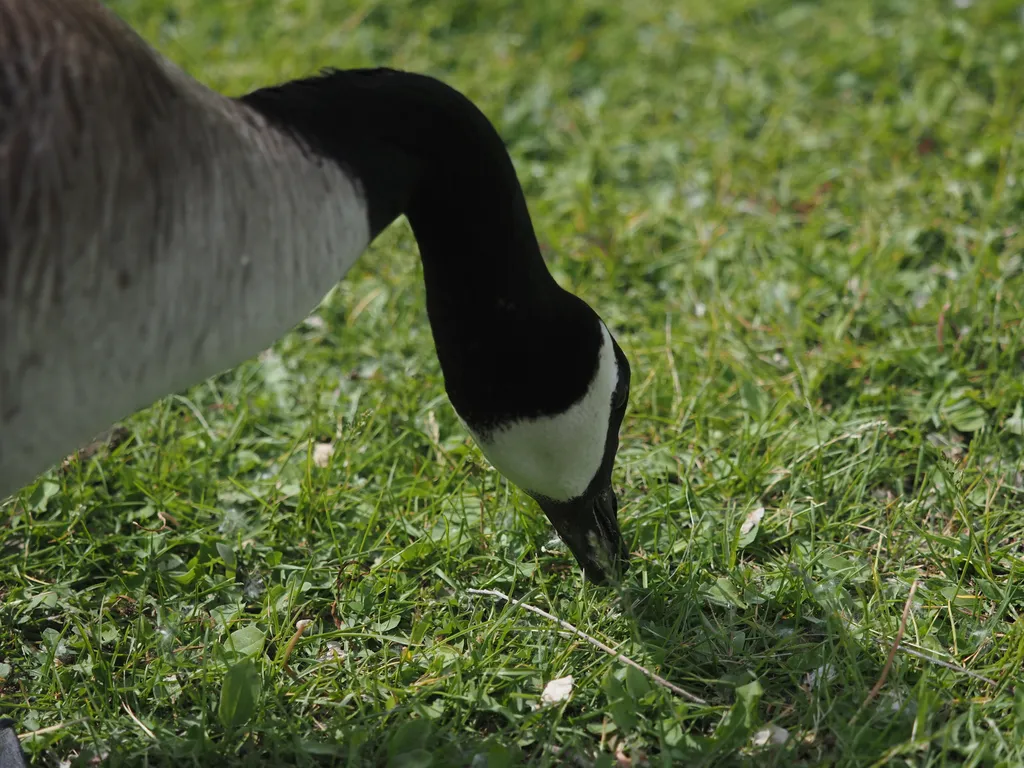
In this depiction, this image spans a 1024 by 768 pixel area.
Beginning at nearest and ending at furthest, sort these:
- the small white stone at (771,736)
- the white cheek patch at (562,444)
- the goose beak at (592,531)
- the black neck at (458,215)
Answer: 1. the black neck at (458,215)
2. the small white stone at (771,736)
3. the white cheek patch at (562,444)
4. the goose beak at (592,531)

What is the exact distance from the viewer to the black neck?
2.40 metres

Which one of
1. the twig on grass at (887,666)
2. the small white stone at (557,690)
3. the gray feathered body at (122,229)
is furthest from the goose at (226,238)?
the twig on grass at (887,666)

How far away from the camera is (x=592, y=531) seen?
288cm

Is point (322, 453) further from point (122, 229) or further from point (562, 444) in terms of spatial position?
point (122, 229)

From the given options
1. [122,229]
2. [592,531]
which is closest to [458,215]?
[122,229]

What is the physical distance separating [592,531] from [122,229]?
143 cm

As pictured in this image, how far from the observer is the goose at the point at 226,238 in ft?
6.57

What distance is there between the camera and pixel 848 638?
2734mm

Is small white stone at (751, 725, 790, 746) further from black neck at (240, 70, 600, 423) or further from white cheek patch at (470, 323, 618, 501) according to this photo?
black neck at (240, 70, 600, 423)

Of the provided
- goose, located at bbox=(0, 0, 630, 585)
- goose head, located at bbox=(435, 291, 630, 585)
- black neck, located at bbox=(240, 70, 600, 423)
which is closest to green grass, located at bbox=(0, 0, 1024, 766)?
goose head, located at bbox=(435, 291, 630, 585)

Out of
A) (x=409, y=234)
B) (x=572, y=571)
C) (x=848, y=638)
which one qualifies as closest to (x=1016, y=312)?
(x=848, y=638)

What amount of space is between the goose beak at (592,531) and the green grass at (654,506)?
109mm

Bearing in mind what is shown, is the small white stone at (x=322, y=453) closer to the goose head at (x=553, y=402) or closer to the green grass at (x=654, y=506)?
the green grass at (x=654, y=506)

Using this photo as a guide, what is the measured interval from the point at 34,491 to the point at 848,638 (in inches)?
94.3
